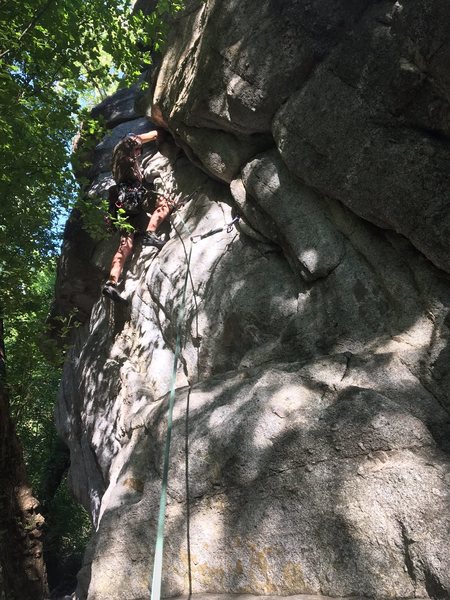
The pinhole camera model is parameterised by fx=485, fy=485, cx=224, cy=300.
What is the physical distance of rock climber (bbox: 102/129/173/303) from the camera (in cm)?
818

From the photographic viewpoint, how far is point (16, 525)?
22.5ft

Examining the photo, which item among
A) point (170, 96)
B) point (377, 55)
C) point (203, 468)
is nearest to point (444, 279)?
point (377, 55)

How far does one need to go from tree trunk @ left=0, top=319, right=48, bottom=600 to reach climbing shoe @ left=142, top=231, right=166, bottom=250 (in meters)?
2.85

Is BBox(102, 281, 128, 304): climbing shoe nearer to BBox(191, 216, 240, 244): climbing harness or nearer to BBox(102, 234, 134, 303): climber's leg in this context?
BBox(102, 234, 134, 303): climber's leg

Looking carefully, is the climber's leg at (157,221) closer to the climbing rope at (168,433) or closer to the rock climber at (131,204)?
the rock climber at (131,204)

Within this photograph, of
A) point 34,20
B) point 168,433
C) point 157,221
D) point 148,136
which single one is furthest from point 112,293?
point 168,433

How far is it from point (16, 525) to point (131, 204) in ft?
17.0

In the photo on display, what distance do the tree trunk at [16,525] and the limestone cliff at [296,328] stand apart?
993mm

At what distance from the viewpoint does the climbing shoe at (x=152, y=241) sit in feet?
26.1

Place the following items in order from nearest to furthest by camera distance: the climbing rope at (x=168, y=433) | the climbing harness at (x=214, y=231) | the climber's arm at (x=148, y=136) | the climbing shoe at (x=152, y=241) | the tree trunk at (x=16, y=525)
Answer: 1. the climbing rope at (x=168, y=433)
2. the climbing harness at (x=214, y=231)
3. the tree trunk at (x=16, y=525)
4. the climbing shoe at (x=152, y=241)
5. the climber's arm at (x=148, y=136)

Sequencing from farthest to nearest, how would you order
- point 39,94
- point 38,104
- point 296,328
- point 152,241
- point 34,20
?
point 152,241 → point 38,104 → point 39,94 → point 34,20 → point 296,328

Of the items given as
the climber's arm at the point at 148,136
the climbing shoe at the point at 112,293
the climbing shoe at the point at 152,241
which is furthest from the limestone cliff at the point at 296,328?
the climber's arm at the point at 148,136

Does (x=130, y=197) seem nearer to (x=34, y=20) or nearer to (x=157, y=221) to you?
(x=157, y=221)

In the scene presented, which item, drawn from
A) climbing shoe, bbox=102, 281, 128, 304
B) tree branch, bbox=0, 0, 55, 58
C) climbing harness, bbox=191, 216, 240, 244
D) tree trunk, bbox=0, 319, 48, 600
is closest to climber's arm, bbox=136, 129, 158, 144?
climbing harness, bbox=191, 216, 240, 244
